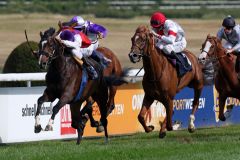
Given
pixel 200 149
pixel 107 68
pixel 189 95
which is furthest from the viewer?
pixel 189 95

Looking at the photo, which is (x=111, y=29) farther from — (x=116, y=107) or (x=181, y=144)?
(x=181, y=144)

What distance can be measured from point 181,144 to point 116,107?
3426 millimetres

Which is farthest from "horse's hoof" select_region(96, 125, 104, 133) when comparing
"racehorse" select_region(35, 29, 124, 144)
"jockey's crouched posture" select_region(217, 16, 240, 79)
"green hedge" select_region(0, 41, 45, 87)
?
"green hedge" select_region(0, 41, 45, 87)

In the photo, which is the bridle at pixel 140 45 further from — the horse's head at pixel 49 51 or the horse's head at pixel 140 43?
the horse's head at pixel 49 51

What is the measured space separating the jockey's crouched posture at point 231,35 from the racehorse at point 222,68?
11 cm

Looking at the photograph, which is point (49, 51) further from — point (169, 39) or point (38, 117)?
point (169, 39)

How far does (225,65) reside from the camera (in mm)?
13766

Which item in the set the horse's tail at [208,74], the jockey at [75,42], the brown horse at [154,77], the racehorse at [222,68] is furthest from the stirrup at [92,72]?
the horse's tail at [208,74]

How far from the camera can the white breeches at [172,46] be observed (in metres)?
13.1

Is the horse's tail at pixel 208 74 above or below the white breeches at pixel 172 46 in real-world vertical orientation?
below

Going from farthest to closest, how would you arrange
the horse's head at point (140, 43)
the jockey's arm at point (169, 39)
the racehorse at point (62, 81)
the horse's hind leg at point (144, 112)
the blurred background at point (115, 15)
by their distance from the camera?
1. the blurred background at point (115, 15)
2. the jockey's arm at point (169, 39)
3. the horse's hind leg at point (144, 112)
4. the horse's head at point (140, 43)
5. the racehorse at point (62, 81)

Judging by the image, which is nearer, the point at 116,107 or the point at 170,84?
the point at 170,84

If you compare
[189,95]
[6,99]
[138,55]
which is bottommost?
[189,95]

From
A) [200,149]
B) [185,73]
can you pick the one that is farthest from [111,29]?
[200,149]
